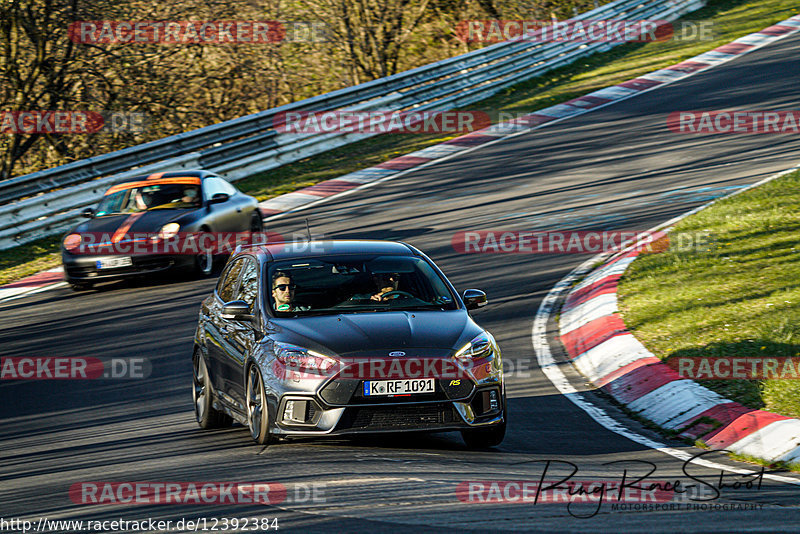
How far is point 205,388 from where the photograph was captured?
9188 millimetres

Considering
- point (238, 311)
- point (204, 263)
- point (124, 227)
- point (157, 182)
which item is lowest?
point (204, 263)

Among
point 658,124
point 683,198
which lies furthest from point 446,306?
point 658,124

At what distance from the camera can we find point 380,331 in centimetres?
780

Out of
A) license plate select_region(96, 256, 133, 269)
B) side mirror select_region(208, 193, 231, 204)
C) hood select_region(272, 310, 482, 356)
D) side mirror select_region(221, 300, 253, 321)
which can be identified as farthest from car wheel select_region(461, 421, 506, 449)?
side mirror select_region(208, 193, 231, 204)

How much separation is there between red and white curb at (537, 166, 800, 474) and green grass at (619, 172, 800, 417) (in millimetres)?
168

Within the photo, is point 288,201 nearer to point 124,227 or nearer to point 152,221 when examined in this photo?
point 152,221

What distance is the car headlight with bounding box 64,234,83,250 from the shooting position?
15141 millimetres

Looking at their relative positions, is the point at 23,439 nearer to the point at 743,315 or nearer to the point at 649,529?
the point at 649,529

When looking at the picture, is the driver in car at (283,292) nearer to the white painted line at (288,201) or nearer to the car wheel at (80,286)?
the car wheel at (80,286)

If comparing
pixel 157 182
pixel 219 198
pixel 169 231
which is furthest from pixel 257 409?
pixel 157 182

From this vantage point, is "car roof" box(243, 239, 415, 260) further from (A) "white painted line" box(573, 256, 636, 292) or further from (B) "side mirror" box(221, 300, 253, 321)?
(A) "white painted line" box(573, 256, 636, 292)

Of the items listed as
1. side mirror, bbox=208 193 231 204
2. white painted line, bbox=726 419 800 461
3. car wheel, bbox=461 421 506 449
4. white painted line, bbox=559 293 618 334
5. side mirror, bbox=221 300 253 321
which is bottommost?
white painted line, bbox=726 419 800 461

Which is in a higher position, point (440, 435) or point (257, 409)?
point (257, 409)

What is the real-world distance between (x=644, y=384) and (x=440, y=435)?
201 cm
